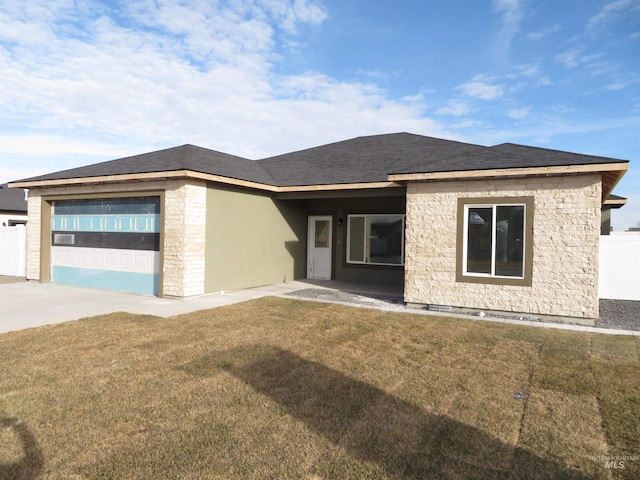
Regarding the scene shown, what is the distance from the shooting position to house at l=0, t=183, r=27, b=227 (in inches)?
881

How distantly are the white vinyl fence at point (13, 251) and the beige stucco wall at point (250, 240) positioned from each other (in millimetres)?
8730

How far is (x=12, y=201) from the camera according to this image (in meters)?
23.8

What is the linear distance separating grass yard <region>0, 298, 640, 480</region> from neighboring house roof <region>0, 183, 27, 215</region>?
21.2 metres

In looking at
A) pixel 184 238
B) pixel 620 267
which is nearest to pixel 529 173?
pixel 620 267

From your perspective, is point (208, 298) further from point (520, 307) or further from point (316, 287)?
point (520, 307)

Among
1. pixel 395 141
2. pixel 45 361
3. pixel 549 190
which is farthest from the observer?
pixel 395 141

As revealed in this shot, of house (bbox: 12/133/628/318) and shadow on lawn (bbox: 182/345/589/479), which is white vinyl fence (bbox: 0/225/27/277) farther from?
shadow on lawn (bbox: 182/345/589/479)

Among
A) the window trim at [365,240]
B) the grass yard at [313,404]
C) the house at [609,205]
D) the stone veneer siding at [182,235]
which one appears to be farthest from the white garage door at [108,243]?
the house at [609,205]

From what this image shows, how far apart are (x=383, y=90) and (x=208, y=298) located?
12.3m

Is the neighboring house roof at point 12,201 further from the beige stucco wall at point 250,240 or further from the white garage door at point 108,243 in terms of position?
the beige stucco wall at point 250,240

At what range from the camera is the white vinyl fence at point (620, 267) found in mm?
10773

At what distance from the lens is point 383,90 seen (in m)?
17.3

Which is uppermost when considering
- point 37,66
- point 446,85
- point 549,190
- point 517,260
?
point 446,85

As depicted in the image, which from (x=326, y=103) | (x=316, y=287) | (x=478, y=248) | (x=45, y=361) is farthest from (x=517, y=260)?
(x=326, y=103)
